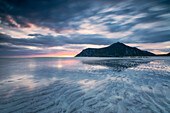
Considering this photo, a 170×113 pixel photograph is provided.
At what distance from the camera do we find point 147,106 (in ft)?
16.3

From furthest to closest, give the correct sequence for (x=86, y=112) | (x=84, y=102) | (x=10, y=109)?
(x=84, y=102)
(x=10, y=109)
(x=86, y=112)

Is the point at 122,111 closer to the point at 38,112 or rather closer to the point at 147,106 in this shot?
the point at 147,106

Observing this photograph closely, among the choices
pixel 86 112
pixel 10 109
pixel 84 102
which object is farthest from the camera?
pixel 84 102

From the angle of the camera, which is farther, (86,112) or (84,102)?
(84,102)

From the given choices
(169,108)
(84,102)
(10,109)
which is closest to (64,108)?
(84,102)

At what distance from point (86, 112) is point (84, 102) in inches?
39.9

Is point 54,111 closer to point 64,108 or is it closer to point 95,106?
point 64,108

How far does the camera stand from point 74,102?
5551 millimetres

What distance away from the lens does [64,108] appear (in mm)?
4898

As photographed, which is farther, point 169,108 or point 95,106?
point 95,106

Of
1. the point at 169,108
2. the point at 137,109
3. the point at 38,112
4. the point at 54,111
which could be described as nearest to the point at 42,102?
the point at 38,112

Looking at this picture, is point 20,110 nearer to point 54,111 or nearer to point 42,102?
point 42,102

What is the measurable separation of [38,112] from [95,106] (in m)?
3.28

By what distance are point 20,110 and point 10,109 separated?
2.19 feet
